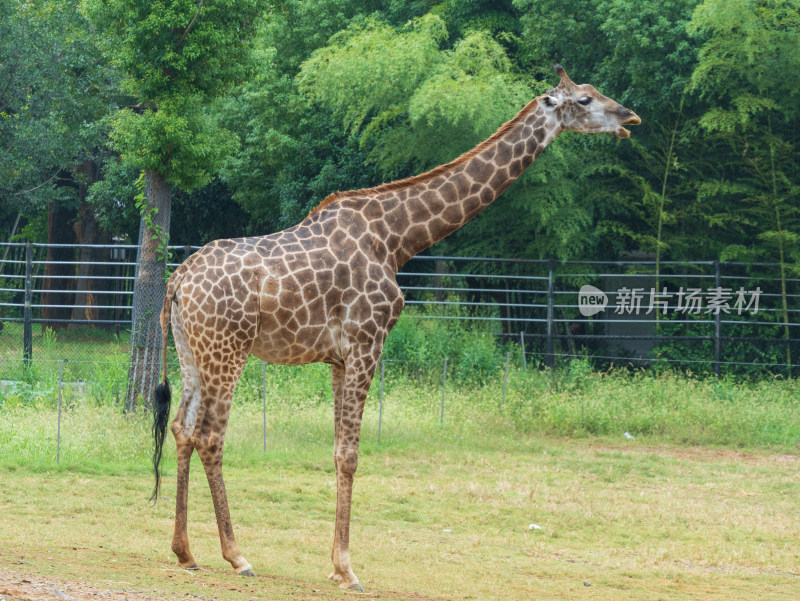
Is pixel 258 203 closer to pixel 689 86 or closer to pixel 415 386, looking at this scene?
pixel 415 386

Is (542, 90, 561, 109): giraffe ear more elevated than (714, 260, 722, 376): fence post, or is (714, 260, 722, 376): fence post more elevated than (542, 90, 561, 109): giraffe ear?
(542, 90, 561, 109): giraffe ear

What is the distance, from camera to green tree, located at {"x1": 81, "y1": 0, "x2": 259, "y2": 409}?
10539 millimetres

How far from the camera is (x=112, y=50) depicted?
11.3m

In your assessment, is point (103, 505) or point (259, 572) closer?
point (259, 572)

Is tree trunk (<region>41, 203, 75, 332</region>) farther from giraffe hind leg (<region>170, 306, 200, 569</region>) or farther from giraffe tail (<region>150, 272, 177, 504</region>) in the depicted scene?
giraffe hind leg (<region>170, 306, 200, 569</region>)

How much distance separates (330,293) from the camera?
6.02 meters

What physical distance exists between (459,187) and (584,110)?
103 cm

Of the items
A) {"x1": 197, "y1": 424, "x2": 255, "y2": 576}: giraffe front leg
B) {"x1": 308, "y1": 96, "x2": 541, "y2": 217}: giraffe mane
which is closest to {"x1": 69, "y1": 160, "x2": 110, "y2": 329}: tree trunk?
{"x1": 308, "y1": 96, "x2": 541, "y2": 217}: giraffe mane

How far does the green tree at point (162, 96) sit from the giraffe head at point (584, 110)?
5364 millimetres

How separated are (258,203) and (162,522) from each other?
42.4ft

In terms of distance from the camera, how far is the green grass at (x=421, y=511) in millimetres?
6000

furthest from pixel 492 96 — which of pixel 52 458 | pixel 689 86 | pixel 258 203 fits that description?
pixel 52 458

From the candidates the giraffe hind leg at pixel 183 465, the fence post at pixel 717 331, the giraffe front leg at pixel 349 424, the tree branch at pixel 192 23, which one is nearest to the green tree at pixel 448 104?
the fence post at pixel 717 331

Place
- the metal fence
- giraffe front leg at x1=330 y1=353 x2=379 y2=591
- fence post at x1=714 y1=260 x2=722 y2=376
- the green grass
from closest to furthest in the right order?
1. giraffe front leg at x1=330 y1=353 x2=379 y2=591
2. the green grass
3. fence post at x1=714 y1=260 x2=722 y2=376
4. the metal fence
